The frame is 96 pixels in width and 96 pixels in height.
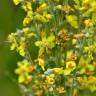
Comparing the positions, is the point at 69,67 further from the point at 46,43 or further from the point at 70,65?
the point at 46,43

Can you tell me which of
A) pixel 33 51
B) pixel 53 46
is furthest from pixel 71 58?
pixel 33 51

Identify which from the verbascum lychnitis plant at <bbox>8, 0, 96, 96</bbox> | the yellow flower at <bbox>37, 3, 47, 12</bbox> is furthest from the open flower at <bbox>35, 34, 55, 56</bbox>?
the yellow flower at <bbox>37, 3, 47, 12</bbox>

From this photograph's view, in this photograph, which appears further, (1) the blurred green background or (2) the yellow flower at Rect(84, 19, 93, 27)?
(1) the blurred green background

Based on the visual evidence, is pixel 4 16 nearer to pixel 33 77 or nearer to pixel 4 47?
pixel 4 47

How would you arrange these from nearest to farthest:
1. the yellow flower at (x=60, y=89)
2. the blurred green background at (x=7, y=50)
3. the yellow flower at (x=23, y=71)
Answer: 1. the yellow flower at (x=23, y=71)
2. the yellow flower at (x=60, y=89)
3. the blurred green background at (x=7, y=50)

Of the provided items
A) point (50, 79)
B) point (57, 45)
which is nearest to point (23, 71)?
point (50, 79)

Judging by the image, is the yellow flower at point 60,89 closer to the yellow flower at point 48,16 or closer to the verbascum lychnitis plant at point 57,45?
the verbascum lychnitis plant at point 57,45

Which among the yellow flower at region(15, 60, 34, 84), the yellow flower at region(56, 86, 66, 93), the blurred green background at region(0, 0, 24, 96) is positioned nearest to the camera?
the yellow flower at region(15, 60, 34, 84)

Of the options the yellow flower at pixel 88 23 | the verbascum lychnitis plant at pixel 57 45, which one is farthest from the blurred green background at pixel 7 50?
the yellow flower at pixel 88 23

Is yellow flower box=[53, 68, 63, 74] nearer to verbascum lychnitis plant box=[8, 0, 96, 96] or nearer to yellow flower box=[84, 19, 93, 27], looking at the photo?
verbascum lychnitis plant box=[8, 0, 96, 96]
